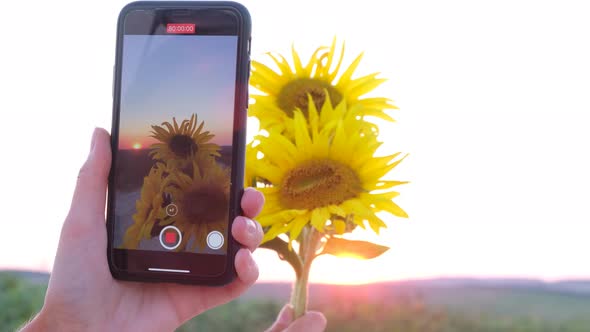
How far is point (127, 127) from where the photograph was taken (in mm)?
1136

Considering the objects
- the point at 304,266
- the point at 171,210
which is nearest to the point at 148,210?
the point at 171,210

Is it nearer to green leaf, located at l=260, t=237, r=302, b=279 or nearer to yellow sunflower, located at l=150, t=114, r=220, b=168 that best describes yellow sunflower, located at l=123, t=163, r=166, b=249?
yellow sunflower, located at l=150, t=114, r=220, b=168

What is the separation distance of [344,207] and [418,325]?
2128 mm

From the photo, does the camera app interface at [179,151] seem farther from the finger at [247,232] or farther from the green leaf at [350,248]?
the green leaf at [350,248]

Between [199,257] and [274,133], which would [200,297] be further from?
[274,133]

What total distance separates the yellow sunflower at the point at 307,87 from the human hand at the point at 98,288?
0.70 ft

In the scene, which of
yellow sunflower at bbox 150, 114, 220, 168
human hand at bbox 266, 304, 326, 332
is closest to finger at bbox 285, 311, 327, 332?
human hand at bbox 266, 304, 326, 332

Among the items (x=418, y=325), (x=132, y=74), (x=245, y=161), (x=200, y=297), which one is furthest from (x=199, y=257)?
(x=418, y=325)

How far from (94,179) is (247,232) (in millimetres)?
279

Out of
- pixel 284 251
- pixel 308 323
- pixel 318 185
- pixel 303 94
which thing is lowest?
pixel 308 323

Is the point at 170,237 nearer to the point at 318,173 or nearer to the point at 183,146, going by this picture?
the point at 183,146

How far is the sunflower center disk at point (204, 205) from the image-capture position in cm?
109

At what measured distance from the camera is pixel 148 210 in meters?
1.13

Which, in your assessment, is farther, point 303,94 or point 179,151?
point 303,94
